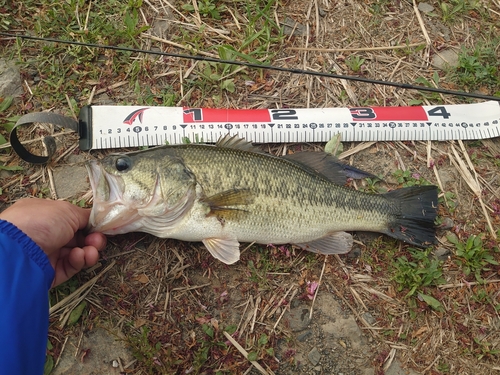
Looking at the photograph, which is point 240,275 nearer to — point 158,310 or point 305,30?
point 158,310

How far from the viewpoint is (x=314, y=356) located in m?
3.52

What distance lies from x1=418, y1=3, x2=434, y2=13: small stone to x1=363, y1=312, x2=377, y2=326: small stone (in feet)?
11.8

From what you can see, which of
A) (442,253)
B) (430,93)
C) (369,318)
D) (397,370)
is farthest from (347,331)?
(430,93)

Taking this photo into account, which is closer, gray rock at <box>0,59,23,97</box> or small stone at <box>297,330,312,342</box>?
small stone at <box>297,330,312,342</box>

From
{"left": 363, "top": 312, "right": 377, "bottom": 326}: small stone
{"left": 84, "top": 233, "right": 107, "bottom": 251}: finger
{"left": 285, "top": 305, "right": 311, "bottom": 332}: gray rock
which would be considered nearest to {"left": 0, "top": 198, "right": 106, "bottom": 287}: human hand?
{"left": 84, "top": 233, "right": 107, "bottom": 251}: finger

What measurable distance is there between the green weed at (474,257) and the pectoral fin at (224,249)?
2.15 meters

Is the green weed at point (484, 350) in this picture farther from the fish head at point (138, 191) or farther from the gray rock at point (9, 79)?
the gray rock at point (9, 79)

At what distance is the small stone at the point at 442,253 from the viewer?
3.88 m

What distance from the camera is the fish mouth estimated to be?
319 centimetres

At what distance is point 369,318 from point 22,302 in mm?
2805

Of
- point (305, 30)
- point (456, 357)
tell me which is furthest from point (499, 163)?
point (305, 30)

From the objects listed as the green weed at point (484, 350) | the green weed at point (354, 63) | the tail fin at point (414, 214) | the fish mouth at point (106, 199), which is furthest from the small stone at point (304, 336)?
the green weed at point (354, 63)

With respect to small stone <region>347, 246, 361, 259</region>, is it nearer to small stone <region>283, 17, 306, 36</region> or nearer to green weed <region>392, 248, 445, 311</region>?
green weed <region>392, 248, 445, 311</region>

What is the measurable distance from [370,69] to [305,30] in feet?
2.84
